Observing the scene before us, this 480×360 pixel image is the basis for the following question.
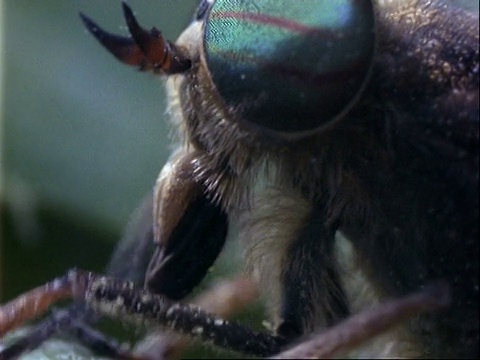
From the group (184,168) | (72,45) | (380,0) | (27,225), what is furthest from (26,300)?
(72,45)

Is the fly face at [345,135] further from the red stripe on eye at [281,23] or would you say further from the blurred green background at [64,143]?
the blurred green background at [64,143]

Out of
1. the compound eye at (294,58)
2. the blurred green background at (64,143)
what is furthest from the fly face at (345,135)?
the blurred green background at (64,143)

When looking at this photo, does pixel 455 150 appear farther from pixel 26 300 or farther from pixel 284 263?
pixel 26 300

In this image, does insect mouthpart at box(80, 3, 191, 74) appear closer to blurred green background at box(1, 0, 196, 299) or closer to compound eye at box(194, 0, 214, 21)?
compound eye at box(194, 0, 214, 21)

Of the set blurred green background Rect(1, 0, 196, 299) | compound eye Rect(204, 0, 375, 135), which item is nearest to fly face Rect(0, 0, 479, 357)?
compound eye Rect(204, 0, 375, 135)

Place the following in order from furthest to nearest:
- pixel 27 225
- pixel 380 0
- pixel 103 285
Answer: pixel 27 225 → pixel 380 0 → pixel 103 285

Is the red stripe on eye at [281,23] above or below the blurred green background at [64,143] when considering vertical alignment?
above
